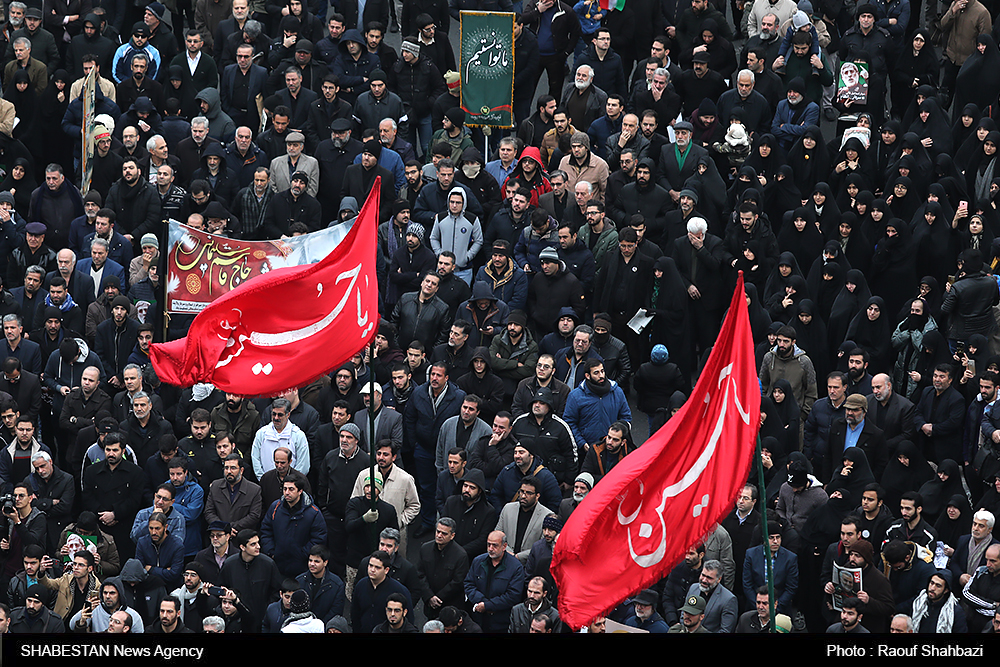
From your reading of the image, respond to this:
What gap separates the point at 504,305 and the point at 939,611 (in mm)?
5274

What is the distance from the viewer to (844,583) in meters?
14.7

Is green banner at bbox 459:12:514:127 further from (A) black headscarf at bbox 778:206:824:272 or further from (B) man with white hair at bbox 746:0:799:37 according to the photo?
(A) black headscarf at bbox 778:206:824:272

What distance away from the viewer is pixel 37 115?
20656 millimetres

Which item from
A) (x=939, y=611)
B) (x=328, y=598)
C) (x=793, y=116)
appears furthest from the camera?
(x=793, y=116)

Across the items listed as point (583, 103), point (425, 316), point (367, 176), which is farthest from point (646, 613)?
point (583, 103)

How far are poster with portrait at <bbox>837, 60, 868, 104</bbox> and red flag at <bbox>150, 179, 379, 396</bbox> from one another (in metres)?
8.63

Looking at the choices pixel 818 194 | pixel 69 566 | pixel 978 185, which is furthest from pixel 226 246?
pixel 978 185

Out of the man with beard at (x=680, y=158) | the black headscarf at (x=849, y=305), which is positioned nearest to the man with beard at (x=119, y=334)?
the man with beard at (x=680, y=158)

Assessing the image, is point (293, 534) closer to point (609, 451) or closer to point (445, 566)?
point (445, 566)

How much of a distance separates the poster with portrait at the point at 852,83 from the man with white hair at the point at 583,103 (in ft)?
8.79

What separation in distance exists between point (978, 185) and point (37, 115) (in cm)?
1059

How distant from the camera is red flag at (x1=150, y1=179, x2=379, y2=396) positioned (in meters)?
13.4
